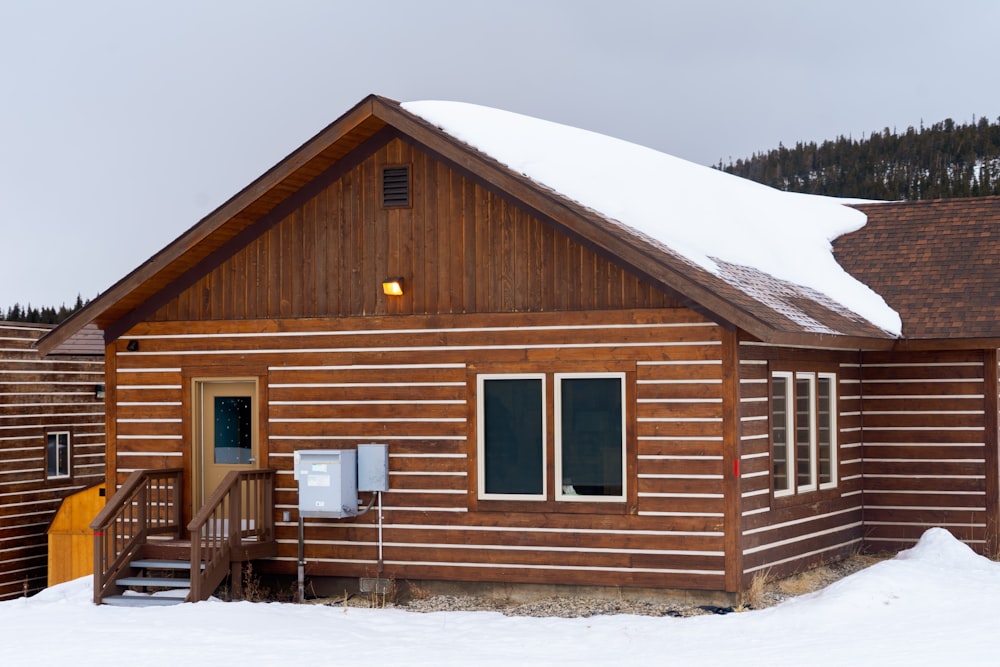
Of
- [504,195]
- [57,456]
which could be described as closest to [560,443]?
[504,195]

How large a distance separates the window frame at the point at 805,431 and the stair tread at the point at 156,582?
665cm

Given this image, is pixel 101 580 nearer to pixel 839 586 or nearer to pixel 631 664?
pixel 631 664

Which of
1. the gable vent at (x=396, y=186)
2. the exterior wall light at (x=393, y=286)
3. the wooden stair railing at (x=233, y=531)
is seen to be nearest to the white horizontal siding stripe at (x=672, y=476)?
the exterior wall light at (x=393, y=286)

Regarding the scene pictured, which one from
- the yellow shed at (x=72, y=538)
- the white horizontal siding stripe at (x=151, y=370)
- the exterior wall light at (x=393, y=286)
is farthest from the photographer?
the yellow shed at (x=72, y=538)

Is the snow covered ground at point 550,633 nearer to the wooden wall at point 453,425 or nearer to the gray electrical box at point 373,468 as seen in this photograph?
the wooden wall at point 453,425

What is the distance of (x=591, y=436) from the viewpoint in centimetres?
1482

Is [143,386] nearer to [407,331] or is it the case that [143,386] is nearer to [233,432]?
[233,432]

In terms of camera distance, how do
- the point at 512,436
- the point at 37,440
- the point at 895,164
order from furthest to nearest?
the point at 895,164 → the point at 37,440 → the point at 512,436

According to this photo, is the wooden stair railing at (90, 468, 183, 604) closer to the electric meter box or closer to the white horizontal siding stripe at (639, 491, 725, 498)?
the electric meter box

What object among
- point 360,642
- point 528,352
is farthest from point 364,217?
point 360,642

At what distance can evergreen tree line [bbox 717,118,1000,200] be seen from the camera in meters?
51.2

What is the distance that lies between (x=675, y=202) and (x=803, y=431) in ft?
12.4

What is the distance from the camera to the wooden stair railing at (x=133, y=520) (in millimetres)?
15461

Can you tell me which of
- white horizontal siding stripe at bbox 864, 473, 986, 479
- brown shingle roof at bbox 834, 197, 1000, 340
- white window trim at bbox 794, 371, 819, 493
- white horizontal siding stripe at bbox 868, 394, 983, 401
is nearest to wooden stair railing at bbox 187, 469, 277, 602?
white window trim at bbox 794, 371, 819, 493
